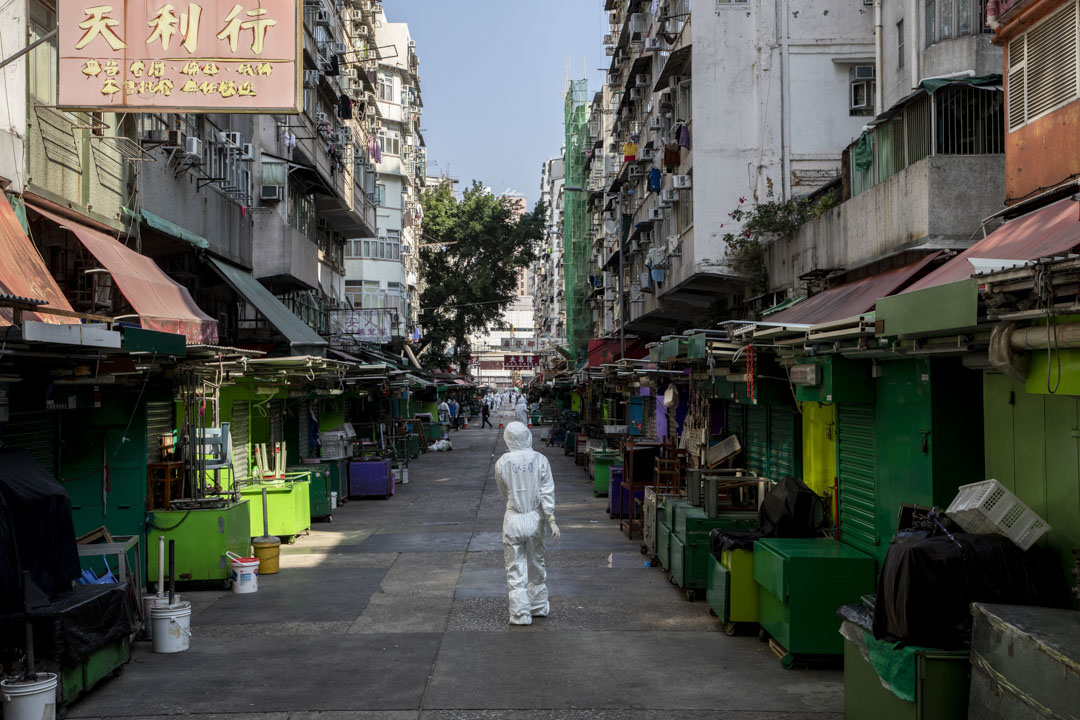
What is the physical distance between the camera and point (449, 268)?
57000 mm

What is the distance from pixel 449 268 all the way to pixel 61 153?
4597cm

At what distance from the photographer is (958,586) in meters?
5.93

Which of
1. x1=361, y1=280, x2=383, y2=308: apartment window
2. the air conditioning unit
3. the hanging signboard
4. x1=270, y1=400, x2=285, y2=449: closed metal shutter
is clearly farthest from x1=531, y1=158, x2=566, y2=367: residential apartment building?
x1=270, y1=400, x2=285, y2=449: closed metal shutter

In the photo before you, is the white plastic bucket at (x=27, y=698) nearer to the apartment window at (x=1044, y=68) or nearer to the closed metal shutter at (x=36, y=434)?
the closed metal shutter at (x=36, y=434)

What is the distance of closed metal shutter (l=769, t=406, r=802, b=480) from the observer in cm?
Answer: 1164

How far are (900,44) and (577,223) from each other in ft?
159

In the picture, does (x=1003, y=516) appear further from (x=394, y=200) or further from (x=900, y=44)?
(x=394, y=200)

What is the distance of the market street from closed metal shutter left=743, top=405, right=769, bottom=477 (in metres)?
1.81

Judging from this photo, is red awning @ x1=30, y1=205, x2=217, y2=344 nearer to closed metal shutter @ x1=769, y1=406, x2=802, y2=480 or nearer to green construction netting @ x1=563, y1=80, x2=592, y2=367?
closed metal shutter @ x1=769, y1=406, x2=802, y2=480

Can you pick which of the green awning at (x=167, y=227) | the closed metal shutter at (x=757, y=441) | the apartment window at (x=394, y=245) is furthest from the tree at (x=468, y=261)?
the closed metal shutter at (x=757, y=441)

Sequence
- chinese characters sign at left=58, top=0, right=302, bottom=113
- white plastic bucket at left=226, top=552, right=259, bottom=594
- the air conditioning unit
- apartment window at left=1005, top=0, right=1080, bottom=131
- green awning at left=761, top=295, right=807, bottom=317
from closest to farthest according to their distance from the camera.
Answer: apartment window at left=1005, top=0, right=1080, bottom=131 < chinese characters sign at left=58, top=0, right=302, bottom=113 < white plastic bucket at left=226, top=552, right=259, bottom=594 < green awning at left=761, top=295, right=807, bottom=317 < the air conditioning unit

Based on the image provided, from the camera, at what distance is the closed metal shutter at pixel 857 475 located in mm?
8961

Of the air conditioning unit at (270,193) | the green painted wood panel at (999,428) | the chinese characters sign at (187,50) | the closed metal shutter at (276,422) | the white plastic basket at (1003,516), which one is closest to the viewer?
the white plastic basket at (1003,516)

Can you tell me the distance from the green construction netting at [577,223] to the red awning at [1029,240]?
4541cm
